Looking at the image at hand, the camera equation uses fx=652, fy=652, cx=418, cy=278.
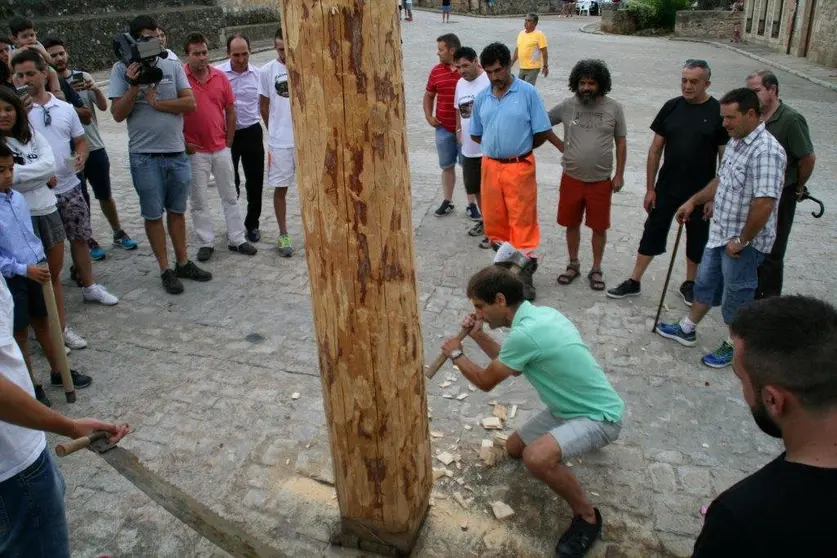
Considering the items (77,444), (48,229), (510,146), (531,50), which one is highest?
(531,50)

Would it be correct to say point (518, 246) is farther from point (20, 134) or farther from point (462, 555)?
point (20, 134)

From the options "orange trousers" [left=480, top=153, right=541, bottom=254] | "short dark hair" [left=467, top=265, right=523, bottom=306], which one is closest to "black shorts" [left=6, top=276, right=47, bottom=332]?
"short dark hair" [left=467, top=265, right=523, bottom=306]

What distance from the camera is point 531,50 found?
45.0 ft

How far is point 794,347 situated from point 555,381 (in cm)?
164

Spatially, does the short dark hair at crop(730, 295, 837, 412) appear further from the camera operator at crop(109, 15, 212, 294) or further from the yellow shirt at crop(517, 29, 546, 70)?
the yellow shirt at crop(517, 29, 546, 70)

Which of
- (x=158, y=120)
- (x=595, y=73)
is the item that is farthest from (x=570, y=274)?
(x=158, y=120)

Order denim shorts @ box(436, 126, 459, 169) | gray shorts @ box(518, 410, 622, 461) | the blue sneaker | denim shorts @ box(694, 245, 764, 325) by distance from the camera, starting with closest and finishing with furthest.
Result: 1. gray shorts @ box(518, 410, 622, 461)
2. denim shorts @ box(694, 245, 764, 325)
3. the blue sneaker
4. denim shorts @ box(436, 126, 459, 169)

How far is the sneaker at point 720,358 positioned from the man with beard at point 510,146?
153 centimetres

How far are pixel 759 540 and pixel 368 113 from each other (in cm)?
184

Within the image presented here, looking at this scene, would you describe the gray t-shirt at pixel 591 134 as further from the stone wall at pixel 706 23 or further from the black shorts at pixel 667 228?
A: the stone wall at pixel 706 23

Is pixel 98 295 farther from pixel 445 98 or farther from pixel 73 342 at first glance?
pixel 445 98

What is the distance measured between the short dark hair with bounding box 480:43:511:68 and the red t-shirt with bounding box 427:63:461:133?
5.31 ft

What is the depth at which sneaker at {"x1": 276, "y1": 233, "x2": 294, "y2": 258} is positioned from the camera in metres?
6.75

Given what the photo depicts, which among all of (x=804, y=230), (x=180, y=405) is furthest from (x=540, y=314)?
Answer: (x=804, y=230)
